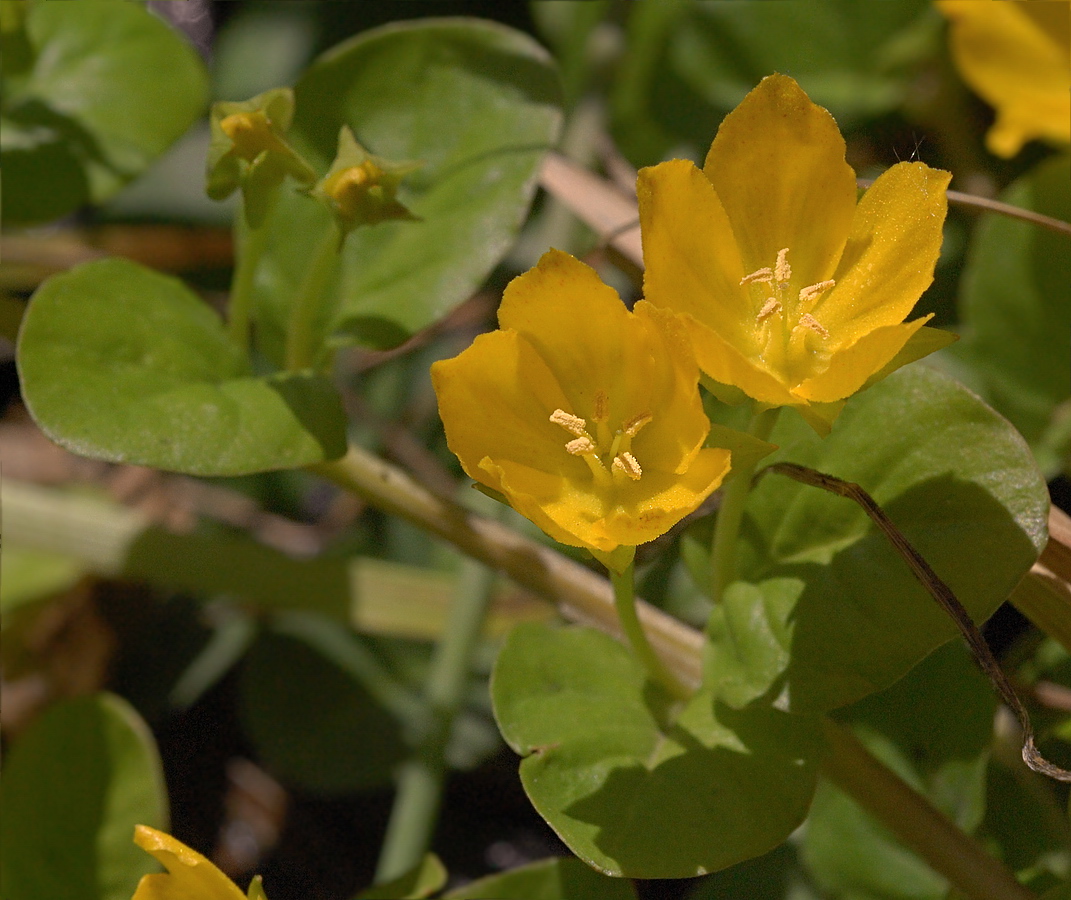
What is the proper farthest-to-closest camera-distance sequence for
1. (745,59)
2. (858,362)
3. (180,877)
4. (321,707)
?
(745,59), (321,707), (180,877), (858,362)

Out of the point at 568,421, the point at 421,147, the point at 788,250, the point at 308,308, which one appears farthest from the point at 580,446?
the point at 421,147

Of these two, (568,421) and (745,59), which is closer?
(568,421)

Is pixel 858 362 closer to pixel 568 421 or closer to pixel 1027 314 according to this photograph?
pixel 568 421

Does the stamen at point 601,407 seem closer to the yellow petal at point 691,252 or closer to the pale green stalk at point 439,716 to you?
the yellow petal at point 691,252

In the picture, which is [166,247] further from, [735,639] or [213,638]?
[735,639]

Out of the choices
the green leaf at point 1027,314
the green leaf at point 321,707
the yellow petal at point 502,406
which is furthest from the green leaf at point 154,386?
the green leaf at point 1027,314

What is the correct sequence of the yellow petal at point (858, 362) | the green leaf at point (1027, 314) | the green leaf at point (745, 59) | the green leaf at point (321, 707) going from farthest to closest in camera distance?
the green leaf at point (745, 59), the green leaf at point (321, 707), the green leaf at point (1027, 314), the yellow petal at point (858, 362)
